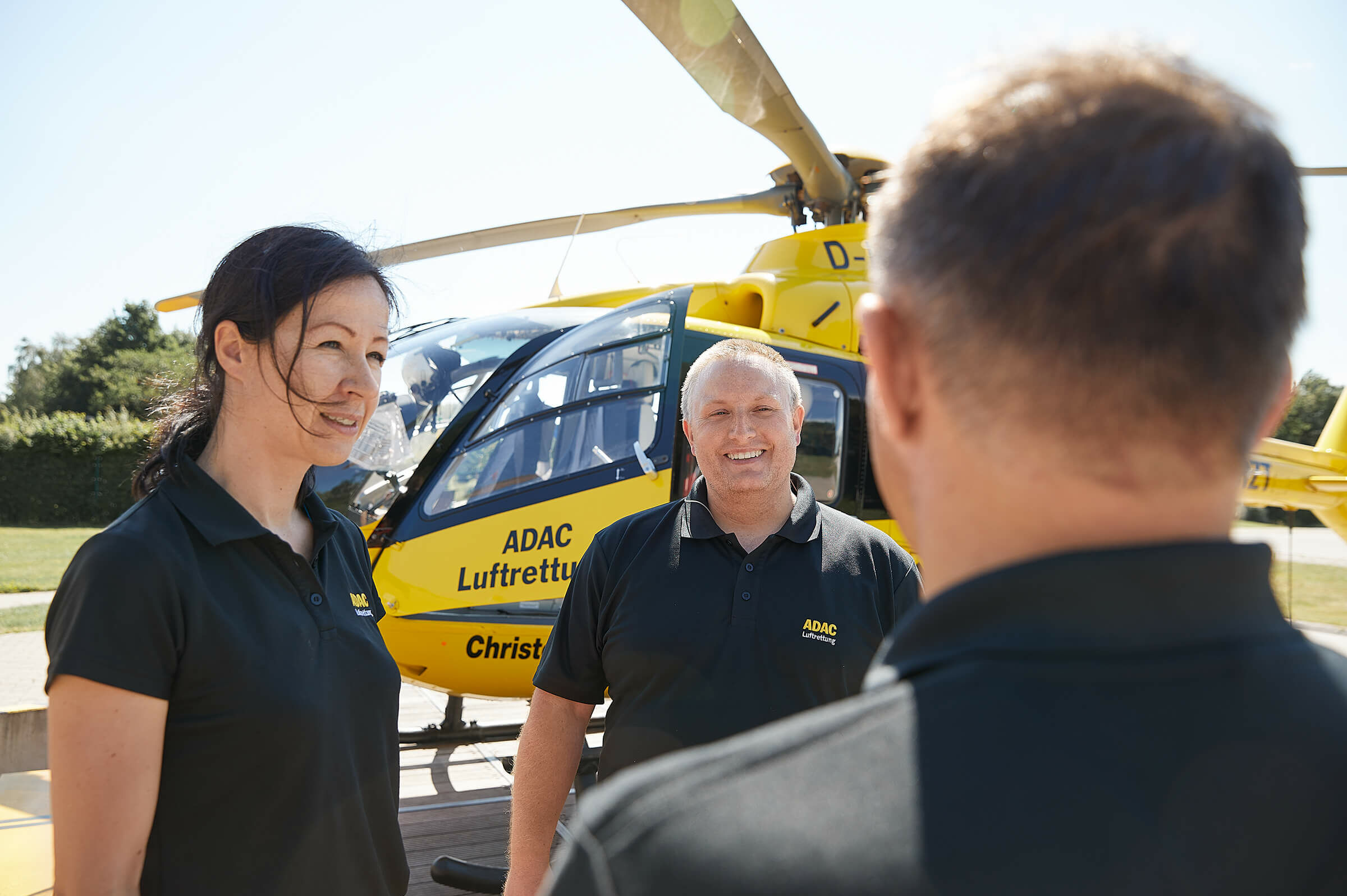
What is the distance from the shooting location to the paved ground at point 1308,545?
2282cm

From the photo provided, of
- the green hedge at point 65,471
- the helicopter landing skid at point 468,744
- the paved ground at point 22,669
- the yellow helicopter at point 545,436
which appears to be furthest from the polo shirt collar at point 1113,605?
the green hedge at point 65,471

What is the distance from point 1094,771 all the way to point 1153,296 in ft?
0.97

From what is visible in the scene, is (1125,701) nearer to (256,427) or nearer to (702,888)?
(702,888)

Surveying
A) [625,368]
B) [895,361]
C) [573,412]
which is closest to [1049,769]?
[895,361]

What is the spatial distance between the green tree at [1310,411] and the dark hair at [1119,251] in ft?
149

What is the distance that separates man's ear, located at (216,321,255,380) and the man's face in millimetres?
1167

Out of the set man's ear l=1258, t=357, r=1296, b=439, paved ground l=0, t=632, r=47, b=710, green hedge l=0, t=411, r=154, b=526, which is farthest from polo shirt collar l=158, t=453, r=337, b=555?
green hedge l=0, t=411, r=154, b=526

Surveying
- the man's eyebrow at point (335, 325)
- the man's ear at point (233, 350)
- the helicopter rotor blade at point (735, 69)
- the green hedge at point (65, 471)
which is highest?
the helicopter rotor blade at point (735, 69)

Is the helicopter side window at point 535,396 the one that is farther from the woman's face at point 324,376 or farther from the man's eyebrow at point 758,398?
the woman's face at point 324,376

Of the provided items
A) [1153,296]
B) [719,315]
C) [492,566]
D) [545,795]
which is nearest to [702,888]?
[1153,296]

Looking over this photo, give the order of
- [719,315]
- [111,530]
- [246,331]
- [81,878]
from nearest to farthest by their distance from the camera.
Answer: [81,878] < [111,530] < [246,331] < [719,315]

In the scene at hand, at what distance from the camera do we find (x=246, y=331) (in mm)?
1585

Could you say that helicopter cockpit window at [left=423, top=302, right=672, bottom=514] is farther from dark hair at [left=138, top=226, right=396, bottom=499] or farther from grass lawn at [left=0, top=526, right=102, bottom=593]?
grass lawn at [left=0, top=526, right=102, bottom=593]

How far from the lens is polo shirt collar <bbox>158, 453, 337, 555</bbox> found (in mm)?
1424
